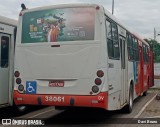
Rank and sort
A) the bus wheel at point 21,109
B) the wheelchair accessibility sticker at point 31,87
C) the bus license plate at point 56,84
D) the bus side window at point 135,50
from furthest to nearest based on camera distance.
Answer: the bus side window at point 135,50, the bus wheel at point 21,109, the wheelchair accessibility sticker at point 31,87, the bus license plate at point 56,84

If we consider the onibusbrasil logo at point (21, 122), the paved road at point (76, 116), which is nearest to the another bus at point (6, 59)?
the onibusbrasil logo at point (21, 122)

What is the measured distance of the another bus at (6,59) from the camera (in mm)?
10484

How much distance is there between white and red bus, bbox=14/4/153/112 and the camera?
8.77 meters

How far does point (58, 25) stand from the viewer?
30.4 ft

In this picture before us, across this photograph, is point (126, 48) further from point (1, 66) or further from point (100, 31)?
point (1, 66)

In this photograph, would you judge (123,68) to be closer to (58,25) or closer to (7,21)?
(58,25)

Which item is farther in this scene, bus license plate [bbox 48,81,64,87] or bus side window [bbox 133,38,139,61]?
bus side window [bbox 133,38,139,61]

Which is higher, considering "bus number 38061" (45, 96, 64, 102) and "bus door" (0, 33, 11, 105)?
"bus door" (0, 33, 11, 105)

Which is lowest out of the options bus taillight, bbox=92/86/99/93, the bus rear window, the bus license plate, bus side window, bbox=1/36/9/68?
bus taillight, bbox=92/86/99/93

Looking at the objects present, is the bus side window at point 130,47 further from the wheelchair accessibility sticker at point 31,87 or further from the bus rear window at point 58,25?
the wheelchair accessibility sticker at point 31,87

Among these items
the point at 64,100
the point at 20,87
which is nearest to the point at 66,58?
the point at 64,100

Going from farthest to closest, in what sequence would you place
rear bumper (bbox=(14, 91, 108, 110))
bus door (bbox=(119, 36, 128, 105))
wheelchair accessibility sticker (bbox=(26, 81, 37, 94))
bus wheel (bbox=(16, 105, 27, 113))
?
bus wheel (bbox=(16, 105, 27, 113))
bus door (bbox=(119, 36, 128, 105))
wheelchair accessibility sticker (bbox=(26, 81, 37, 94))
rear bumper (bbox=(14, 91, 108, 110))

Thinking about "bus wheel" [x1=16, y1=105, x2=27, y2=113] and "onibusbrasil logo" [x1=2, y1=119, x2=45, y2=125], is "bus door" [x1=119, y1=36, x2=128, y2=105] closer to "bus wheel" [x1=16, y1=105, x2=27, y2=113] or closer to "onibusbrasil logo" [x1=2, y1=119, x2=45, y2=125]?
"onibusbrasil logo" [x1=2, y1=119, x2=45, y2=125]

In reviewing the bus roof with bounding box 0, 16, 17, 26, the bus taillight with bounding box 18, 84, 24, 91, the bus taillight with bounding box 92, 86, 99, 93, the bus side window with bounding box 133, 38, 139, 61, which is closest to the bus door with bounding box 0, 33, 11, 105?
the bus roof with bounding box 0, 16, 17, 26
